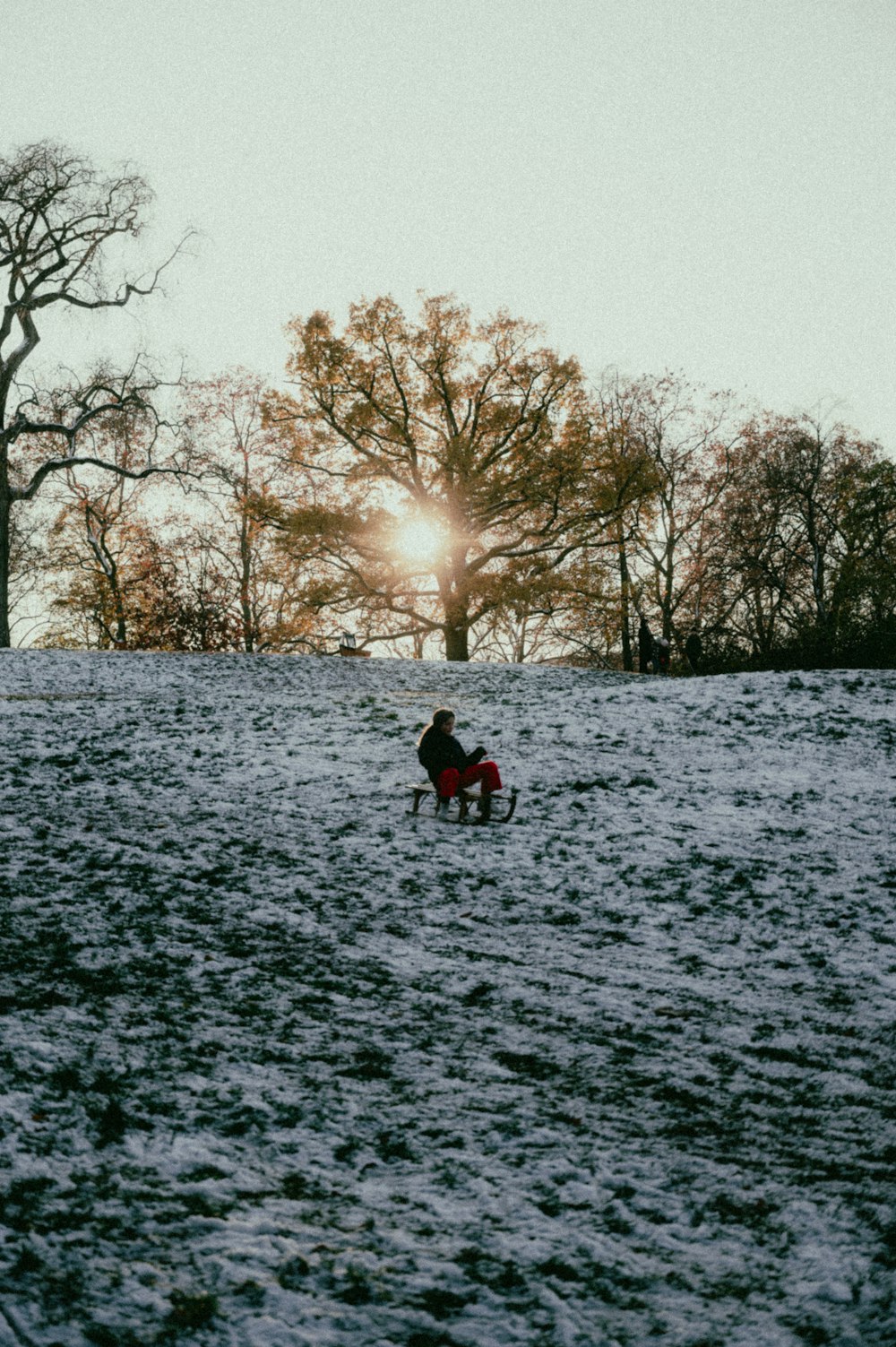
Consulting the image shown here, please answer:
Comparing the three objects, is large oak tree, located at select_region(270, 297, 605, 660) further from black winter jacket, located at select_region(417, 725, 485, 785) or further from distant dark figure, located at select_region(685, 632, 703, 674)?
black winter jacket, located at select_region(417, 725, 485, 785)

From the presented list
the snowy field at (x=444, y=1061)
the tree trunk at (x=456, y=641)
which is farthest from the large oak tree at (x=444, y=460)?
the snowy field at (x=444, y=1061)

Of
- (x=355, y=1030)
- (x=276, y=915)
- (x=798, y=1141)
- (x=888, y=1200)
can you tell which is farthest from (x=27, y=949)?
(x=888, y=1200)

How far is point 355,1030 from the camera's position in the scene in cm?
469

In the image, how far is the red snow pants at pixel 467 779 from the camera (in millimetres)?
8516

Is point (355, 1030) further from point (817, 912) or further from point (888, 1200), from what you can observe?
point (817, 912)

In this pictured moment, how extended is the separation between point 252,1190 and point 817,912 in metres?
4.87

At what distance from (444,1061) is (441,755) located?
14.2ft

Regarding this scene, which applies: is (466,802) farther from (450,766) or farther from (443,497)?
(443,497)

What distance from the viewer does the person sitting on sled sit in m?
8.54

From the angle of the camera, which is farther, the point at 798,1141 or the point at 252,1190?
the point at 798,1141

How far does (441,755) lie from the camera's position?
8.57 metres

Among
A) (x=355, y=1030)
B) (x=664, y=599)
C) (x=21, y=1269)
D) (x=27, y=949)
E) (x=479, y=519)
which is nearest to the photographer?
(x=21, y=1269)

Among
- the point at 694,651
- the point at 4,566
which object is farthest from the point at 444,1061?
the point at 4,566

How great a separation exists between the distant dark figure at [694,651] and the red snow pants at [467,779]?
1243 cm
